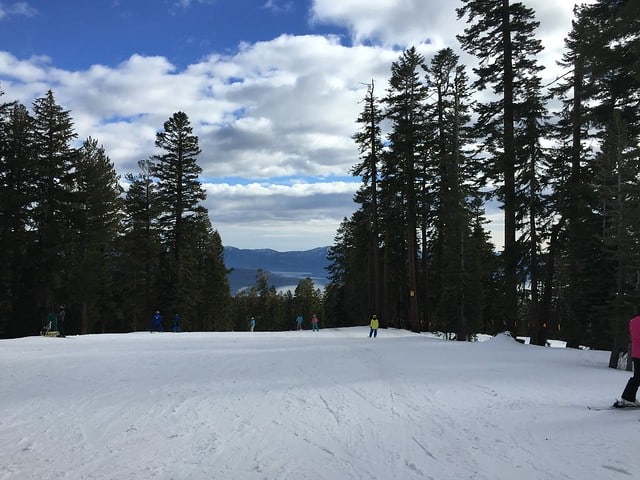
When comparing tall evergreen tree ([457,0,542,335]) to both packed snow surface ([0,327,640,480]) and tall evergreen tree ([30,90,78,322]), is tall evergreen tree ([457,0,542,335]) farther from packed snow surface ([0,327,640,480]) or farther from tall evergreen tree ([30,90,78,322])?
tall evergreen tree ([30,90,78,322])

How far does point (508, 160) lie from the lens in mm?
21812

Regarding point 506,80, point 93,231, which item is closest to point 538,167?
point 506,80

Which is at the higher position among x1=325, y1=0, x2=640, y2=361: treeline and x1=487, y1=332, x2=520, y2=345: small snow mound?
x1=325, y1=0, x2=640, y2=361: treeline

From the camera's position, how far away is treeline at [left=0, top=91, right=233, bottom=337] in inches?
1318

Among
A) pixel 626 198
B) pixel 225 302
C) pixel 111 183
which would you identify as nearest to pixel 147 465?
pixel 626 198

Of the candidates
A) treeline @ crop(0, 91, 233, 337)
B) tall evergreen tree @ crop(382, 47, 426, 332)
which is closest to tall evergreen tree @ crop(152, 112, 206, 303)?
treeline @ crop(0, 91, 233, 337)

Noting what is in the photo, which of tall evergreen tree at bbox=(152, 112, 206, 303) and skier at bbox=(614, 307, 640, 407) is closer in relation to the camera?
skier at bbox=(614, 307, 640, 407)

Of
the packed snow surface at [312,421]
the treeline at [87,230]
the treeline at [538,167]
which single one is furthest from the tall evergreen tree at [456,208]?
the treeline at [87,230]

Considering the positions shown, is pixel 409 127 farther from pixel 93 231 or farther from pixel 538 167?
pixel 93 231

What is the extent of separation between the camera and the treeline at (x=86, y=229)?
110 feet

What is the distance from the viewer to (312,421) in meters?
7.62

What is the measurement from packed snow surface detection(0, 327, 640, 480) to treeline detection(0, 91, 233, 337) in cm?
2242

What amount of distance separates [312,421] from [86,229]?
113ft

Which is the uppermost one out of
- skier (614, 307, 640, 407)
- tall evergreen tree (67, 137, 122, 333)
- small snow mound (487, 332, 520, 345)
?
tall evergreen tree (67, 137, 122, 333)
